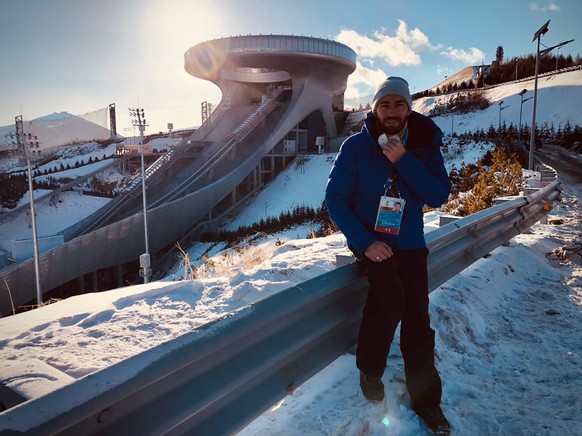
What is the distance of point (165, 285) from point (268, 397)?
3201 millimetres

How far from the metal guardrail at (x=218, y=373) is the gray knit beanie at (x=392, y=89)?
1045 mm

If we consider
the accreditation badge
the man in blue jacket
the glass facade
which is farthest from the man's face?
the glass facade

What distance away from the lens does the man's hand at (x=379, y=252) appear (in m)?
2.18

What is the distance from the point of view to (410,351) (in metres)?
2.28

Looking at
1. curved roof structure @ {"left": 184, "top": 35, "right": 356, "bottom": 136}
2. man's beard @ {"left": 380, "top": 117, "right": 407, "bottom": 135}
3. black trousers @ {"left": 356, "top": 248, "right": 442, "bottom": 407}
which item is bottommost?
black trousers @ {"left": 356, "top": 248, "right": 442, "bottom": 407}

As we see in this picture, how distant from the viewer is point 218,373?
57.7 inches

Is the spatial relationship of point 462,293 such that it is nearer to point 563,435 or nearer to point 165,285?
point 563,435

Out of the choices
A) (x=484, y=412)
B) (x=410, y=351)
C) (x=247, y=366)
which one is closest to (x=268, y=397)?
(x=247, y=366)

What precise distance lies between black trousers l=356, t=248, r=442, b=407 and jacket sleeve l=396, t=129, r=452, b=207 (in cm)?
35

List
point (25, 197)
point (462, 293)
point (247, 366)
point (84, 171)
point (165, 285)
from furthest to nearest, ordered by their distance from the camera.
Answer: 1. point (84, 171)
2. point (25, 197)
3. point (165, 285)
4. point (462, 293)
5. point (247, 366)

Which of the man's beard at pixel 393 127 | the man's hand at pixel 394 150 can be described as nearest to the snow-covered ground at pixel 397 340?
the man's hand at pixel 394 150

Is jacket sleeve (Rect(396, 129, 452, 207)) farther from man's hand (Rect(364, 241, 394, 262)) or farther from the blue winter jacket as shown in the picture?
man's hand (Rect(364, 241, 394, 262))

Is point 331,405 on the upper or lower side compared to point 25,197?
upper

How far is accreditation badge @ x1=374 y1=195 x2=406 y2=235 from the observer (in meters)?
2.28
